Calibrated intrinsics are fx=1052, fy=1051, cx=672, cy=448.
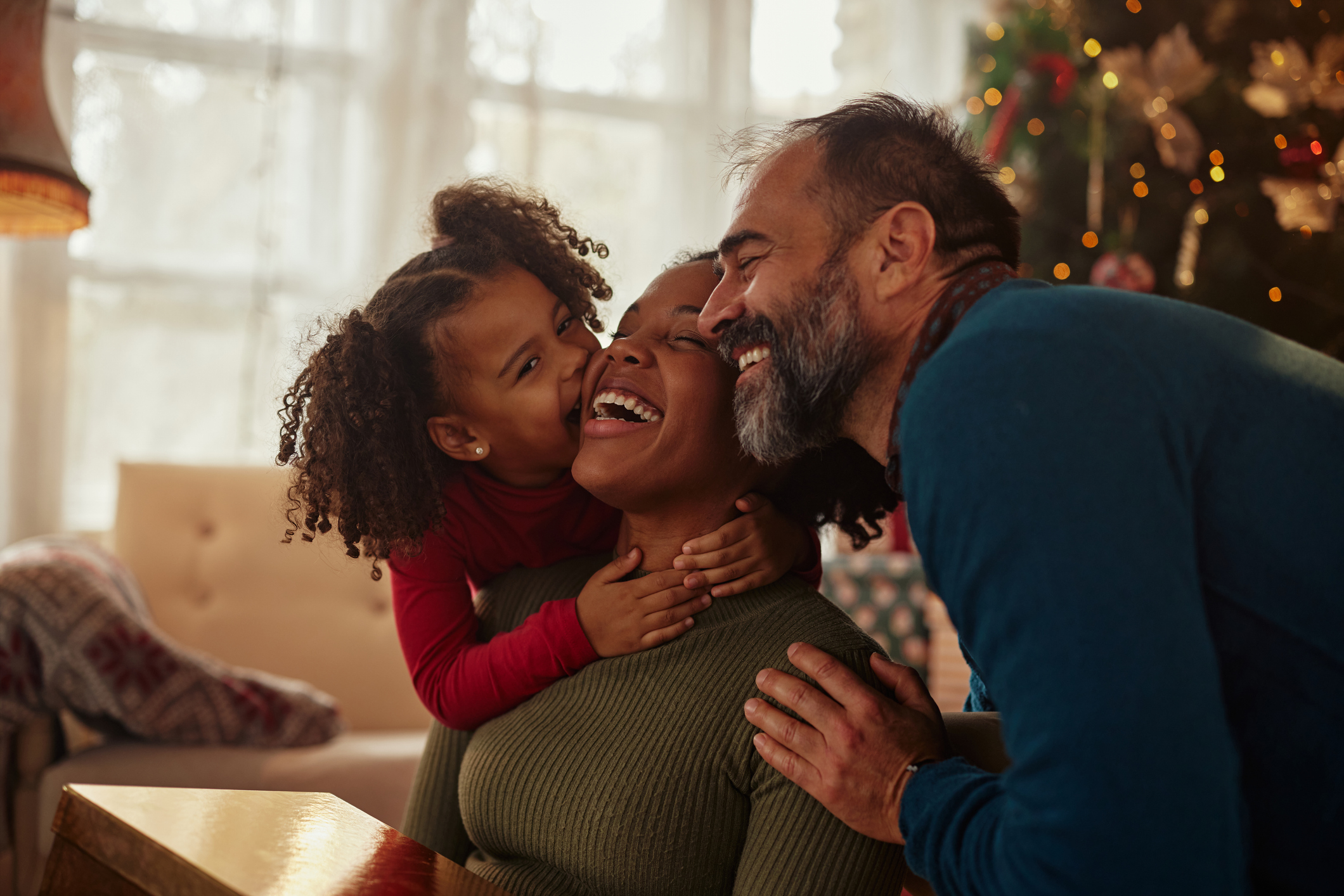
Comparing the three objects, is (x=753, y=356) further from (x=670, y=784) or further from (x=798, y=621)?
(x=670, y=784)

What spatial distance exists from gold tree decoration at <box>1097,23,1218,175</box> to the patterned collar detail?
252 centimetres

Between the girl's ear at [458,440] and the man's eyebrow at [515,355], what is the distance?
0.10 metres

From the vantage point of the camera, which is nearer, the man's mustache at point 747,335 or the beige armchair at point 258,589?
the man's mustache at point 747,335

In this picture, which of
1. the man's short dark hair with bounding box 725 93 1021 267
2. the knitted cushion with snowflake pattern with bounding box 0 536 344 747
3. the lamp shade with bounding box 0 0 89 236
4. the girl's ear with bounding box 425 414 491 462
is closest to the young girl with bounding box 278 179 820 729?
Answer: the girl's ear with bounding box 425 414 491 462

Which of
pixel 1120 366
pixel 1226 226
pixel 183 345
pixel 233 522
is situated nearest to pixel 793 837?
pixel 1120 366

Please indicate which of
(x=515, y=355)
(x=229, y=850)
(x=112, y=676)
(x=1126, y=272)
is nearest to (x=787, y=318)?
(x=515, y=355)

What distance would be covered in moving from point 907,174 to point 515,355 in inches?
23.2

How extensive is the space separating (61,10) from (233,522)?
177 centimetres

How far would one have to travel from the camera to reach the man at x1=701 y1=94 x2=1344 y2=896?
757mm

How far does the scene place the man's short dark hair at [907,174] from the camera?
120 centimetres

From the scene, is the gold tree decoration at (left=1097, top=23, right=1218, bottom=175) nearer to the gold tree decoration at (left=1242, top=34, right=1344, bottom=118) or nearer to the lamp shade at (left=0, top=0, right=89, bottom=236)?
the gold tree decoration at (left=1242, top=34, right=1344, bottom=118)

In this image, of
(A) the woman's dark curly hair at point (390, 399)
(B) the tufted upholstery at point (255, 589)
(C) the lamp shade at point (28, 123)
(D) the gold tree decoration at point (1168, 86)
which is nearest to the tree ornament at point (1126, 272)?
(D) the gold tree decoration at point (1168, 86)

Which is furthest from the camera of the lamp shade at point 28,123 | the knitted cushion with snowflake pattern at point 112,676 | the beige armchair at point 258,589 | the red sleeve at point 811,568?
the beige armchair at point 258,589

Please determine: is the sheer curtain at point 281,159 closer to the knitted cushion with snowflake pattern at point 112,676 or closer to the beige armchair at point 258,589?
the beige armchair at point 258,589
